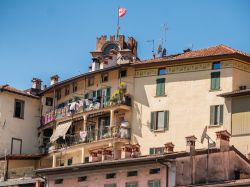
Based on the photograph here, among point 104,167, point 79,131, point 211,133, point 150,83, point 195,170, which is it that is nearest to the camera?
point 195,170

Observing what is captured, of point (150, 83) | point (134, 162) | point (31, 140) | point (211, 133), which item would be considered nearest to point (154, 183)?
point (134, 162)

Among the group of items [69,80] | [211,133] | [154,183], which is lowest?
[154,183]

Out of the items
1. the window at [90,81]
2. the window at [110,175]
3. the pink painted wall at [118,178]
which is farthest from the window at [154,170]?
the window at [90,81]

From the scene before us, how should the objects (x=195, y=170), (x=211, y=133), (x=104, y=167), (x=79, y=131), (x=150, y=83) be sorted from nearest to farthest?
1. (x=195, y=170)
2. (x=104, y=167)
3. (x=211, y=133)
4. (x=150, y=83)
5. (x=79, y=131)

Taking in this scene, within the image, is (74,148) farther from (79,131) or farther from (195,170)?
(195,170)

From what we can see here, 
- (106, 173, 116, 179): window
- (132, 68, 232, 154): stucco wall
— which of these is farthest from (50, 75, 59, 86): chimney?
(106, 173, 116, 179): window

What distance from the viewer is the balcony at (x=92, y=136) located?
79125mm

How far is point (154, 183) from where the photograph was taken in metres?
61.0

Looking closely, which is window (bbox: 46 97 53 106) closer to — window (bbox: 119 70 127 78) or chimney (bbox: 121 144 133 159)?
window (bbox: 119 70 127 78)

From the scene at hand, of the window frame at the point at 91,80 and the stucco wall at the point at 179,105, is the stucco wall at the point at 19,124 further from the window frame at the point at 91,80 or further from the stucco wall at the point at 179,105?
the stucco wall at the point at 179,105

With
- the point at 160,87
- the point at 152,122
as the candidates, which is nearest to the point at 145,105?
the point at 152,122

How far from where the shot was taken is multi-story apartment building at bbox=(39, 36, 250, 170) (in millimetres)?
73125

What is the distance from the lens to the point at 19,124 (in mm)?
87875

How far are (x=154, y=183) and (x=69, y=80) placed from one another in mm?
26168
